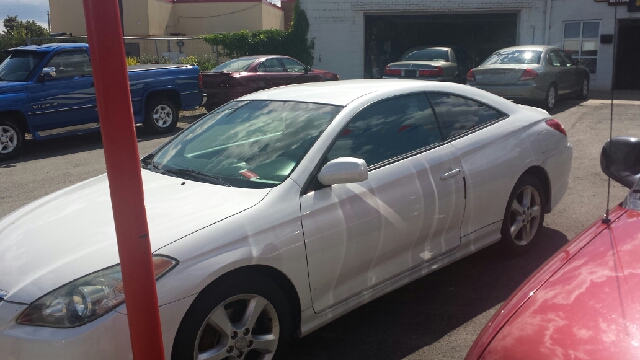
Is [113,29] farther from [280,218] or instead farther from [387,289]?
[387,289]

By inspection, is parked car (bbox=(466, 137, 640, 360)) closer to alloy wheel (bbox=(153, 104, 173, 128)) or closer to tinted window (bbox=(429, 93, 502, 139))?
tinted window (bbox=(429, 93, 502, 139))

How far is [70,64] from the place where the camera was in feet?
35.2

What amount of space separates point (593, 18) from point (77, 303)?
20452mm

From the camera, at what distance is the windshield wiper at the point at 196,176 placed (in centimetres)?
353

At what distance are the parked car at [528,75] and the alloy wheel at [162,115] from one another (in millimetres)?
6666

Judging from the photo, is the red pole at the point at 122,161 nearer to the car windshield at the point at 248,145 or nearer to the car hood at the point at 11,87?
the car windshield at the point at 248,145

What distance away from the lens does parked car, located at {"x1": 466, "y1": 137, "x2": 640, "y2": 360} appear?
5.64 feet

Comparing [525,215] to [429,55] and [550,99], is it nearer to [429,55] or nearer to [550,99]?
[550,99]

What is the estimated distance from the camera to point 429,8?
71.2 feet

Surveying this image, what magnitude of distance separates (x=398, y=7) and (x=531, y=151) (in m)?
17.9

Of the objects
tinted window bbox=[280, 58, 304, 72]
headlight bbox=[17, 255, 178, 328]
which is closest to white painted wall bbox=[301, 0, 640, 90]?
tinted window bbox=[280, 58, 304, 72]

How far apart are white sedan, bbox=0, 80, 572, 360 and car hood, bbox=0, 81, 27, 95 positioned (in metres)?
6.88

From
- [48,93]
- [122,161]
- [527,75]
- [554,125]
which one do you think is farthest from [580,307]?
[527,75]

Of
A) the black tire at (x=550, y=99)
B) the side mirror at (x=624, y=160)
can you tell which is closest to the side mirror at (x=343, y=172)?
the side mirror at (x=624, y=160)
